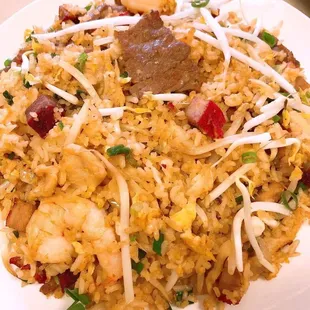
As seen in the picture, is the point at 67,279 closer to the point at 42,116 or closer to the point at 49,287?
the point at 49,287

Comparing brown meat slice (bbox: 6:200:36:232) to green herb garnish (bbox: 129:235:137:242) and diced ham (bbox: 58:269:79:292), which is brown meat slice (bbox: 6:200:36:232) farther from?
green herb garnish (bbox: 129:235:137:242)

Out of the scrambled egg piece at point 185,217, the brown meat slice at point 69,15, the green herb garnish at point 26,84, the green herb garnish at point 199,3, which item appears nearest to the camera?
the scrambled egg piece at point 185,217

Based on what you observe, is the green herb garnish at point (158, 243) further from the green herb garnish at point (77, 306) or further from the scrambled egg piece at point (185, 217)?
the green herb garnish at point (77, 306)

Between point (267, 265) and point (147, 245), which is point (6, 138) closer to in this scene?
point (147, 245)

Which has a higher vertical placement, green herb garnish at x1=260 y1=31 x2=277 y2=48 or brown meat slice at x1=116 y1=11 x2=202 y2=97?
brown meat slice at x1=116 y1=11 x2=202 y2=97

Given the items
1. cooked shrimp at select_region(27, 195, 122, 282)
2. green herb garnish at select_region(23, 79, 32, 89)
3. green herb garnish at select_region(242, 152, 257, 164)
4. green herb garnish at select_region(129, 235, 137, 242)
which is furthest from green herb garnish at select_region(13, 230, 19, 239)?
green herb garnish at select_region(242, 152, 257, 164)

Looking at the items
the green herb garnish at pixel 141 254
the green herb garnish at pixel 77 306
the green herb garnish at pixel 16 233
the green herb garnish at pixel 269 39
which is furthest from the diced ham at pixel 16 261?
the green herb garnish at pixel 269 39
